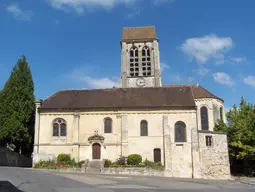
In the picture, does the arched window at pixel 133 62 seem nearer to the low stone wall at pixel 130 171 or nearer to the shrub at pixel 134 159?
the shrub at pixel 134 159

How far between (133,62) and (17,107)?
22058 mm

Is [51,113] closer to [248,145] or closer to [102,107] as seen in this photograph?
[102,107]

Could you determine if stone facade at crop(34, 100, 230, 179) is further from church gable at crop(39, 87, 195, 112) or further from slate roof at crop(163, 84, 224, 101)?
slate roof at crop(163, 84, 224, 101)

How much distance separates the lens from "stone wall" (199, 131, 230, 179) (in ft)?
92.7

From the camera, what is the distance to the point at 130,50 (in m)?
50.2

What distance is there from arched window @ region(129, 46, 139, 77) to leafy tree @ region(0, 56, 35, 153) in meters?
17.7

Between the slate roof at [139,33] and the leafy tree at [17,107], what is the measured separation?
20.6 meters

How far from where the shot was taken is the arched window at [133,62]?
158 feet

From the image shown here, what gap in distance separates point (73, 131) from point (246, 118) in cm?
1885

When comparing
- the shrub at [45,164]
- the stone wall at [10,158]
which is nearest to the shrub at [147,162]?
the shrub at [45,164]

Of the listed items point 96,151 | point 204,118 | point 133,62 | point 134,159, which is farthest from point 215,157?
point 133,62

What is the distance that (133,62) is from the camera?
1935 inches

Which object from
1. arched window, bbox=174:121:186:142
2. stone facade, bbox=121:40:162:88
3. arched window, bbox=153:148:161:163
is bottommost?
arched window, bbox=153:148:161:163

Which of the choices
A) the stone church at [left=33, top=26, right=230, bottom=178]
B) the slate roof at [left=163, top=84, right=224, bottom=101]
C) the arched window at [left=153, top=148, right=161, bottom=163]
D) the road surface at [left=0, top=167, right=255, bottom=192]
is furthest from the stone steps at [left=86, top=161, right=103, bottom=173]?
the slate roof at [left=163, top=84, right=224, bottom=101]
